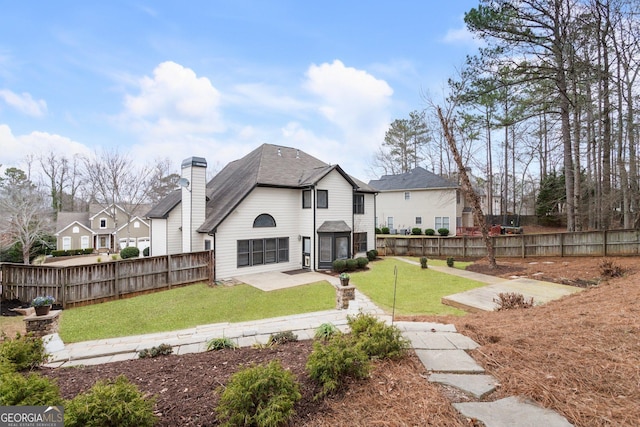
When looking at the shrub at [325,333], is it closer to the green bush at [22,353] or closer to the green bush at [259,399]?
the green bush at [259,399]

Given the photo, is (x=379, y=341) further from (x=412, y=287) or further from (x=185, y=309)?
(x=412, y=287)

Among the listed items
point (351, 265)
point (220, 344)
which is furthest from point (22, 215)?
point (220, 344)

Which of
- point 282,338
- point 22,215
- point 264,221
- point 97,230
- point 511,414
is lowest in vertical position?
point 282,338

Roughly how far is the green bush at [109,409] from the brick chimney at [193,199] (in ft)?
39.7

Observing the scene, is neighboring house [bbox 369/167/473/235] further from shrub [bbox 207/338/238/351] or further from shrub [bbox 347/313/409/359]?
shrub [bbox 207/338/238/351]

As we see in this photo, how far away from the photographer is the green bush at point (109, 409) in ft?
6.89

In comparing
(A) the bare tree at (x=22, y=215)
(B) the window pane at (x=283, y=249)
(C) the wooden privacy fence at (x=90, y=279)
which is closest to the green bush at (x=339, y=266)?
(B) the window pane at (x=283, y=249)

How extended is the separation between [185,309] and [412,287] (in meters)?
7.67

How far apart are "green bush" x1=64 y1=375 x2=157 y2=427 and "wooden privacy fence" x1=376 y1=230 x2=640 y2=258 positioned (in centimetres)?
1826

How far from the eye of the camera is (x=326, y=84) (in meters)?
15.3

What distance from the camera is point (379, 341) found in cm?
345

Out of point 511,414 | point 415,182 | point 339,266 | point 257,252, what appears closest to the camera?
point 511,414

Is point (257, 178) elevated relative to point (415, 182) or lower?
lower

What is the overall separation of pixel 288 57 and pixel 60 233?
104 feet
